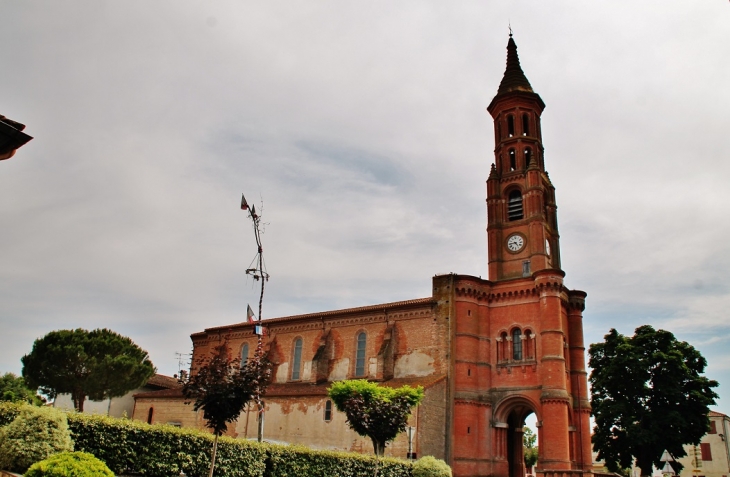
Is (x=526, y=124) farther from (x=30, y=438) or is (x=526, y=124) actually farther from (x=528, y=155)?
(x=30, y=438)

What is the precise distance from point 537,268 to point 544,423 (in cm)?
1041

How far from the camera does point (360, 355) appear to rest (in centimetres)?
4256

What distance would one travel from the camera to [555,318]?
36125 millimetres

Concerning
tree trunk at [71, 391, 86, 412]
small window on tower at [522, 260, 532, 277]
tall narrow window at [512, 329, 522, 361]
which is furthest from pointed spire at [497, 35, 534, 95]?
tree trunk at [71, 391, 86, 412]

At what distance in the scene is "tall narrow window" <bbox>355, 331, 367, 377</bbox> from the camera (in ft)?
138

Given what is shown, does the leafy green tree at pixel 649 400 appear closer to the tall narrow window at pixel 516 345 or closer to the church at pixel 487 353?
the church at pixel 487 353

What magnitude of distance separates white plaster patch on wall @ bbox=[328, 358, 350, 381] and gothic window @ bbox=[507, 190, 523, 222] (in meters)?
16.1

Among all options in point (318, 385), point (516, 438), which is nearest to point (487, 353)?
point (516, 438)

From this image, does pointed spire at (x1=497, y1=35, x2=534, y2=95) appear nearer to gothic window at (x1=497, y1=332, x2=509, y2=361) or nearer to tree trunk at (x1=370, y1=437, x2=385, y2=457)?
gothic window at (x1=497, y1=332, x2=509, y2=361)

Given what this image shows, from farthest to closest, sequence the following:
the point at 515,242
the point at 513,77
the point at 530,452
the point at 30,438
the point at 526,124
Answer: the point at 530,452 < the point at 513,77 < the point at 526,124 < the point at 515,242 < the point at 30,438

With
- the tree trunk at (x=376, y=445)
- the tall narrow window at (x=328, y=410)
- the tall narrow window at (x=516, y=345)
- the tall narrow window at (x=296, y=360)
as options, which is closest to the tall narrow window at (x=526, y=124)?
the tall narrow window at (x=516, y=345)

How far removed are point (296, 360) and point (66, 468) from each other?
34727 mm

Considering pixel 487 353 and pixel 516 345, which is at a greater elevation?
pixel 516 345

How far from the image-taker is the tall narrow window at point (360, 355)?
42.2m
